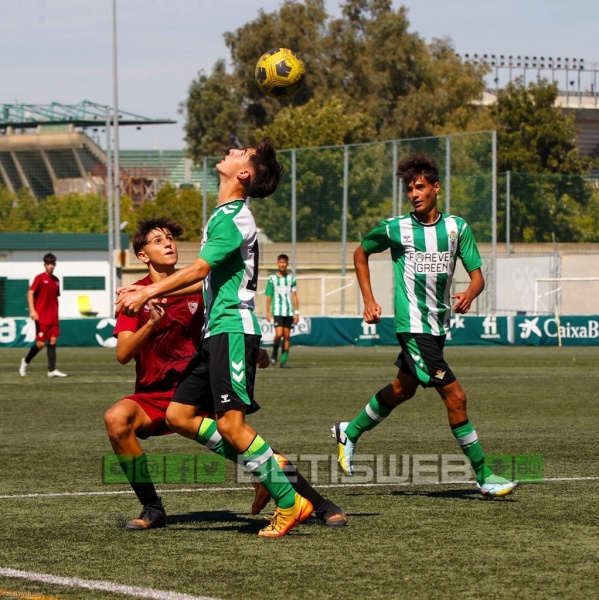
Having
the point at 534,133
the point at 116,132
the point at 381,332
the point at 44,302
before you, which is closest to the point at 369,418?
the point at 44,302

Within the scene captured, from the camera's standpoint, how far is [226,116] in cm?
6794

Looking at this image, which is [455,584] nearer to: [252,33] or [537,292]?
[537,292]

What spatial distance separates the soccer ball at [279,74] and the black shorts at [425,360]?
2547mm

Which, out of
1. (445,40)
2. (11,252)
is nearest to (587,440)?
(11,252)

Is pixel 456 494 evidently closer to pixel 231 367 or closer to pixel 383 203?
pixel 231 367

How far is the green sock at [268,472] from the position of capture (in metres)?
6.38

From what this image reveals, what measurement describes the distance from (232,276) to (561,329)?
1077 inches

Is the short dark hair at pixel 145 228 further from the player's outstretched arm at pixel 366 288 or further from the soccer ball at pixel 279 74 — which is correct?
the soccer ball at pixel 279 74

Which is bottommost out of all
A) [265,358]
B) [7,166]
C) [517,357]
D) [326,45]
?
[517,357]

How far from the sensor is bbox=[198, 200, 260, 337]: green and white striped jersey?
20.6 ft

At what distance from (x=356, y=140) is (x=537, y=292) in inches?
1080

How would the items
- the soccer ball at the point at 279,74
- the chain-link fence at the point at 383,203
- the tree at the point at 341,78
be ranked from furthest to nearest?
1. the tree at the point at 341,78
2. the chain-link fence at the point at 383,203
3. the soccer ball at the point at 279,74

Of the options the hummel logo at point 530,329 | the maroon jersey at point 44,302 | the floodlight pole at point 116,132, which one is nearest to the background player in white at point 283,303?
the maroon jersey at point 44,302

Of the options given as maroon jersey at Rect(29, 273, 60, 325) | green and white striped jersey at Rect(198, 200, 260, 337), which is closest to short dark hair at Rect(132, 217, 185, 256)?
green and white striped jersey at Rect(198, 200, 260, 337)
